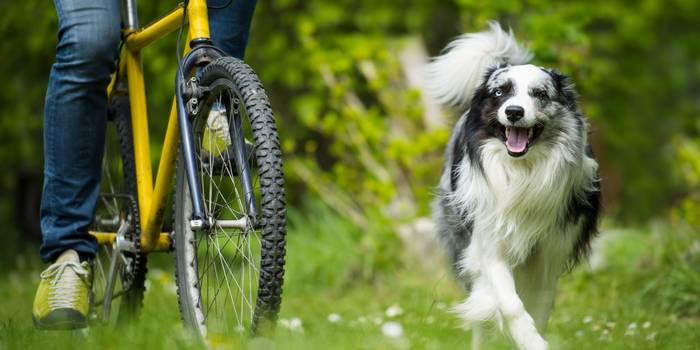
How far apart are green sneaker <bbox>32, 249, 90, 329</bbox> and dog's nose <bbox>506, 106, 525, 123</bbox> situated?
1.43 m

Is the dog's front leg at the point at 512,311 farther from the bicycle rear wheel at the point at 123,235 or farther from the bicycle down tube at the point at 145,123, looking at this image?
the bicycle rear wheel at the point at 123,235

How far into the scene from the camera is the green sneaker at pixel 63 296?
2.79 metres

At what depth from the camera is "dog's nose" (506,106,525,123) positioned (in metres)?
3.03

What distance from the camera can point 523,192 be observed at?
3.15 m

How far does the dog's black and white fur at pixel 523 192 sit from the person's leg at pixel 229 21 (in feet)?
2.82

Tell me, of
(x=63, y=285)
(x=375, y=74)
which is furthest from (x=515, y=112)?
(x=375, y=74)

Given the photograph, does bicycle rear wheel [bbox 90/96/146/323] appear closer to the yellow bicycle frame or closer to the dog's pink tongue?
the yellow bicycle frame

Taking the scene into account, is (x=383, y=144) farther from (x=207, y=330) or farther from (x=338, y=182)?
(x=207, y=330)

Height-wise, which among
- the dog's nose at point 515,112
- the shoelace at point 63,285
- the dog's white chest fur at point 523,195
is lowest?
the shoelace at point 63,285

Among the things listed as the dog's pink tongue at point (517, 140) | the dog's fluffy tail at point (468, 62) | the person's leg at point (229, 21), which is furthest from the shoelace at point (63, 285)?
the dog's fluffy tail at point (468, 62)

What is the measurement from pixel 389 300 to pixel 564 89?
2162mm

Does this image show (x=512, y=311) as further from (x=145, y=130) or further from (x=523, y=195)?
(x=145, y=130)

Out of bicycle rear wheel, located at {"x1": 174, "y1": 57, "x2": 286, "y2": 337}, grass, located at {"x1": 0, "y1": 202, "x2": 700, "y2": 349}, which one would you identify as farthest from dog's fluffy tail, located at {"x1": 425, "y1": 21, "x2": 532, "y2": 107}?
bicycle rear wheel, located at {"x1": 174, "y1": 57, "x2": 286, "y2": 337}

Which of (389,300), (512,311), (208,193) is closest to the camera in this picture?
(208,193)
